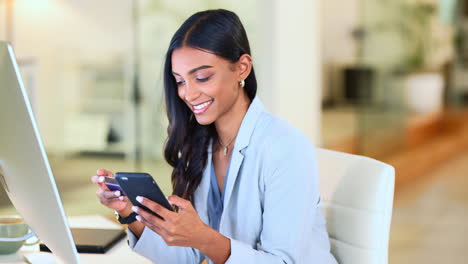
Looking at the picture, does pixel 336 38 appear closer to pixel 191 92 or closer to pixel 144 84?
pixel 144 84

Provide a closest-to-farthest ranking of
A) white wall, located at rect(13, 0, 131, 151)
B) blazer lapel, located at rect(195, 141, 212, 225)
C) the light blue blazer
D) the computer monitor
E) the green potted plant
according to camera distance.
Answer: the computer monitor < the light blue blazer < blazer lapel, located at rect(195, 141, 212, 225) < white wall, located at rect(13, 0, 131, 151) < the green potted plant

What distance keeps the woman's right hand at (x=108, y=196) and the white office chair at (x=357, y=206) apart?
1.55 feet

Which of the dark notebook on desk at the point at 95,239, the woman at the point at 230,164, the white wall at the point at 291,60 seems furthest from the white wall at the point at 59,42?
the woman at the point at 230,164

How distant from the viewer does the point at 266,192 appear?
1546 mm

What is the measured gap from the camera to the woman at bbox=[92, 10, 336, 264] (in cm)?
150

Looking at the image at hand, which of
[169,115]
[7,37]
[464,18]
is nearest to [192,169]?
[169,115]

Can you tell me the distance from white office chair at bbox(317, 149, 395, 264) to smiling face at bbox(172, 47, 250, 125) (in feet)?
1.01

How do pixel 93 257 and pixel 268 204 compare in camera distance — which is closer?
pixel 268 204

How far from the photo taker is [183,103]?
5.63 ft

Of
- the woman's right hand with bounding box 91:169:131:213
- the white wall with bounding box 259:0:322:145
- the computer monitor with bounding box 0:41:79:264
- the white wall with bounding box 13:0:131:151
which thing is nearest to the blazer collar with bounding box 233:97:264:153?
the woman's right hand with bounding box 91:169:131:213

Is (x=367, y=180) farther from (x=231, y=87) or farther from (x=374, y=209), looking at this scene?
(x=231, y=87)

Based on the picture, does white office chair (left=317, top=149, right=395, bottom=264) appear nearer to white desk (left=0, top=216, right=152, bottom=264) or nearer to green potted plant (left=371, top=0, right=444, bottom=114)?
white desk (left=0, top=216, right=152, bottom=264)

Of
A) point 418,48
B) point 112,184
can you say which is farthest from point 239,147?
point 418,48

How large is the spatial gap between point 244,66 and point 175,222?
18.2 inches
